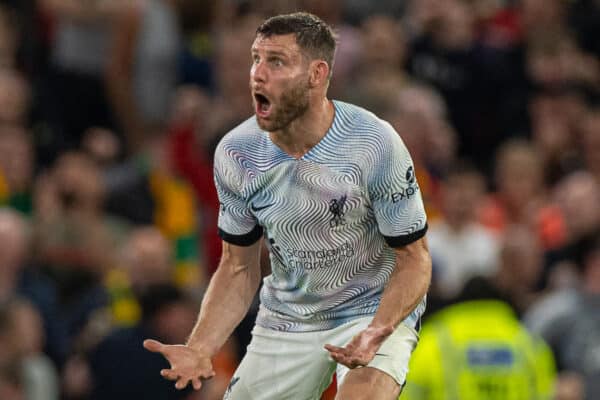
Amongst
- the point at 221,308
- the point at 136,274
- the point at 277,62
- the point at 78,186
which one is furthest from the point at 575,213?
the point at 277,62

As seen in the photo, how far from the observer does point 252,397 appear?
5.60 m

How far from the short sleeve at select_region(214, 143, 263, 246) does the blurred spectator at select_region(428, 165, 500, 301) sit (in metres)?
4.94

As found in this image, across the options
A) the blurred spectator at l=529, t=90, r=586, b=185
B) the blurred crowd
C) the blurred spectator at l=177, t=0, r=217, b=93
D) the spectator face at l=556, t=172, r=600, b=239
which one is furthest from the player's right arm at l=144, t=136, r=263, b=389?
the blurred spectator at l=529, t=90, r=586, b=185

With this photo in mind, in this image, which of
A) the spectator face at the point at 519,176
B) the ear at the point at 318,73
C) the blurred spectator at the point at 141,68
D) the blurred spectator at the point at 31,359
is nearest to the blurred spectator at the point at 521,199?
the spectator face at the point at 519,176

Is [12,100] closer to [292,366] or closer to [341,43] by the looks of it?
[341,43]

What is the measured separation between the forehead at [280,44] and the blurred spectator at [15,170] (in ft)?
17.1

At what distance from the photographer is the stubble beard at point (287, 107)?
523cm

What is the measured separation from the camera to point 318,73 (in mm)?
5277

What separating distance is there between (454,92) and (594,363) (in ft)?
11.9

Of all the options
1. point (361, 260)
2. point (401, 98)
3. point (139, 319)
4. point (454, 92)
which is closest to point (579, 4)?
point (454, 92)

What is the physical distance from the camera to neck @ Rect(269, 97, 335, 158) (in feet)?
17.6

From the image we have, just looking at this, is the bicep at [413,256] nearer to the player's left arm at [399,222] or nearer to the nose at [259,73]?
the player's left arm at [399,222]

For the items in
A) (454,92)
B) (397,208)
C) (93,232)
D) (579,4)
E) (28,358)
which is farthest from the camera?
(579,4)

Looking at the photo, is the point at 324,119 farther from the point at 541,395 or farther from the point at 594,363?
the point at 594,363
